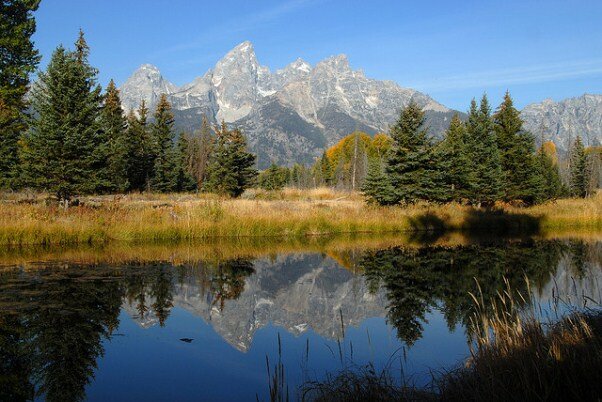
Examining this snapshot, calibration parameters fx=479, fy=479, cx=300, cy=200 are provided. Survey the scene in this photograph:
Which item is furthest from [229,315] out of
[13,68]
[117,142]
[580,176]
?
[580,176]

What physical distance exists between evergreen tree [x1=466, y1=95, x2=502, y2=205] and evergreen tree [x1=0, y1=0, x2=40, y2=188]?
2876 centimetres

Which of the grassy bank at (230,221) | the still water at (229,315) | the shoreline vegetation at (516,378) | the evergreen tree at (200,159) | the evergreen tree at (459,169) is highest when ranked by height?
the evergreen tree at (200,159)

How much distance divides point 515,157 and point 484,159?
325cm

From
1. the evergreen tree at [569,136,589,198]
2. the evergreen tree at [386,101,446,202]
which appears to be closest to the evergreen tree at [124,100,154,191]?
the evergreen tree at [386,101,446,202]

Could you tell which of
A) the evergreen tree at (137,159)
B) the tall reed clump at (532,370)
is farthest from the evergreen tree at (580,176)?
the tall reed clump at (532,370)

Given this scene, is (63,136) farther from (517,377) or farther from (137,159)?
(137,159)

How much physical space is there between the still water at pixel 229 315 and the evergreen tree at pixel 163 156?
103 feet

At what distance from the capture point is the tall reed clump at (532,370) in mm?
4047

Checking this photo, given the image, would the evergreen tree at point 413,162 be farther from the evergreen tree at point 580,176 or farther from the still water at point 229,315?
the evergreen tree at point 580,176

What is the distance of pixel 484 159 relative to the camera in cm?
3397

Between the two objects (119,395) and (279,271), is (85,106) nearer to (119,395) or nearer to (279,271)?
(279,271)

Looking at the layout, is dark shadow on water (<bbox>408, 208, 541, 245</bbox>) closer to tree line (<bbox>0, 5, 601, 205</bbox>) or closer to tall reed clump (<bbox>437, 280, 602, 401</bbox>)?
tree line (<bbox>0, 5, 601, 205</bbox>)

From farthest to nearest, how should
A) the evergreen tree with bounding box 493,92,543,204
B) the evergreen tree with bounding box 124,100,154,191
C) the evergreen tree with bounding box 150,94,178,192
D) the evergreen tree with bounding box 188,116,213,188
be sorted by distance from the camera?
the evergreen tree with bounding box 188,116,213,188 → the evergreen tree with bounding box 150,94,178,192 → the evergreen tree with bounding box 124,100,154,191 → the evergreen tree with bounding box 493,92,543,204

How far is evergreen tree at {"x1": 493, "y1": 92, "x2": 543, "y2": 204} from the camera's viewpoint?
115ft
